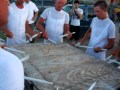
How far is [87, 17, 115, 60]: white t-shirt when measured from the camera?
346cm

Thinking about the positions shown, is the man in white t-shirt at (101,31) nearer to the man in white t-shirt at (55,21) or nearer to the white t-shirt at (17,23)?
the man in white t-shirt at (55,21)

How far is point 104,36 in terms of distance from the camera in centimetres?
350

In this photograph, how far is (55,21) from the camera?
13.9 feet

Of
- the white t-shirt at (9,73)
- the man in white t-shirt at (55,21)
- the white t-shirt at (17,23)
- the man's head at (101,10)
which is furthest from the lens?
the man in white t-shirt at (55,21)

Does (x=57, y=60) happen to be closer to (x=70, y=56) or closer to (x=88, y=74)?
(x=70, y=56)

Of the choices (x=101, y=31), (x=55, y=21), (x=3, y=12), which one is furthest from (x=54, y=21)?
(x=3, y=12)

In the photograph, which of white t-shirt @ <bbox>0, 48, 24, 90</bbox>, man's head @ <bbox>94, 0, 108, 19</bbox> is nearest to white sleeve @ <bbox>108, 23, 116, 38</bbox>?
man's head @ <bbox>94, 0, 108, 19</bbox>

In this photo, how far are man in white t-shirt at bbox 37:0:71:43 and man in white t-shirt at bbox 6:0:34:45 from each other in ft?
0.89

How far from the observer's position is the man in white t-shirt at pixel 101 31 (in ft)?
11.3

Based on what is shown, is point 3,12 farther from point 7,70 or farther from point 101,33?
point 101,33

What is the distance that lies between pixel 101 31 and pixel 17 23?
1346mm

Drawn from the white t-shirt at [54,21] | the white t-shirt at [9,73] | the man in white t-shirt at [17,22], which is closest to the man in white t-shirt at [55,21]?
A: the white t-shirt at [54,21]

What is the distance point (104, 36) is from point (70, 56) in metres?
0.69

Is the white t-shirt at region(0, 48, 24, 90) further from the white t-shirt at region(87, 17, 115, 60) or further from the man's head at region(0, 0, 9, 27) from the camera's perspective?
the white t-shirt at region(87, 17, 115, 60)
